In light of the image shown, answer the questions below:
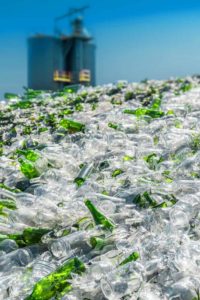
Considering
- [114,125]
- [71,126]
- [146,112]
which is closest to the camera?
[114,125]

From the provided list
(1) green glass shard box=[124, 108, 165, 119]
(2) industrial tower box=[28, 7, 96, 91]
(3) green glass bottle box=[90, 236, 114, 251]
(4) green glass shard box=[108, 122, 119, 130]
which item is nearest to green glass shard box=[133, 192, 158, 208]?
(3) green glass bottle box=[90, 236, 114, 251]

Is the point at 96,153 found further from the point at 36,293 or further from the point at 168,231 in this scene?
the point at 36,293

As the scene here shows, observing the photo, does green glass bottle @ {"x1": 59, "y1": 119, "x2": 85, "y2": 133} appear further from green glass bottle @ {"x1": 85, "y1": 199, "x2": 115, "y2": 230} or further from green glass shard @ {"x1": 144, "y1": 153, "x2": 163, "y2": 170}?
green glass bottle @ {"x1": 85, "y1": 199, "x2": 115, "y2": 230}

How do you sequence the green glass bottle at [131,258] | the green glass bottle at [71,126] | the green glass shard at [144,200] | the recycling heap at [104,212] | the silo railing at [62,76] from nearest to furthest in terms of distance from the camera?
the recycling heap at [104,212], the green glass bottle at [131,258], the green glass shard at [144,200], the green glass bottle at [71,126], the silo railing at [62,76]

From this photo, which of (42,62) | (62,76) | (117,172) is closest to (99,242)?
(117,172)

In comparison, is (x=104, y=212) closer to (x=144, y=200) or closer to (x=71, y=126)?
(x=144, y=200)

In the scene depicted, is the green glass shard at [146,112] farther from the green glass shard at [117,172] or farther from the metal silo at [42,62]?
the metal silo at [42,62]

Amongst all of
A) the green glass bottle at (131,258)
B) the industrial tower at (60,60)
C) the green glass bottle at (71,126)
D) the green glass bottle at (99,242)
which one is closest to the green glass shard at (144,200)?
the green glass bottle at (99,242)
